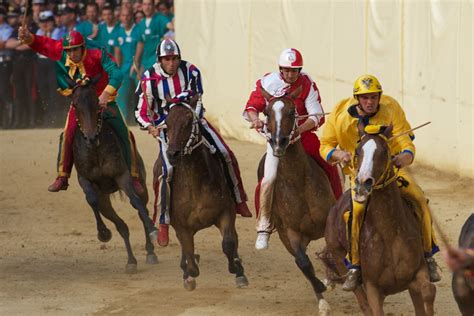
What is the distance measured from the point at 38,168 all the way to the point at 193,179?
874cm

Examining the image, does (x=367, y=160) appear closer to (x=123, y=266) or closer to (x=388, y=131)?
(x=388, y=131)

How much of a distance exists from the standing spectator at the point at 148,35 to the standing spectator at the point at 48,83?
1.52 metres

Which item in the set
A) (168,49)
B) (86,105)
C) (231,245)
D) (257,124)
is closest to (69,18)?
(86,105)

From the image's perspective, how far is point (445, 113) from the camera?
57.5ft

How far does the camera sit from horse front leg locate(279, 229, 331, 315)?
11398mm

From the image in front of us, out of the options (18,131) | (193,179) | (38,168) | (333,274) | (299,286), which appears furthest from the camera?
(18,131)

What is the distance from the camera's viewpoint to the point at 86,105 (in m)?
13.4

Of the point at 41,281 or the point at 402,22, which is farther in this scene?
the point at 402,22

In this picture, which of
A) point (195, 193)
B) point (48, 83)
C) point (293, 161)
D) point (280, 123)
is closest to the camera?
point (280, 123)

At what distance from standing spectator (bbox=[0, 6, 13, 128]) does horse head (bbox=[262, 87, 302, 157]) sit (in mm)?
15529

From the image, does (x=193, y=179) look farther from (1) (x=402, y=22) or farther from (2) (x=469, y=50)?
(1) (x=402, y=22)

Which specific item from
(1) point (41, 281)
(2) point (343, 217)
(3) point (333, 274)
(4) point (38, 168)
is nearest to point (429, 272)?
(2) point (343, 217)

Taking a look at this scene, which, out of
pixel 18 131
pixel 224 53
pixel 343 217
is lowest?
pixel 18 131

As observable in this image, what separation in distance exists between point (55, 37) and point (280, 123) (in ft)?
49.8
